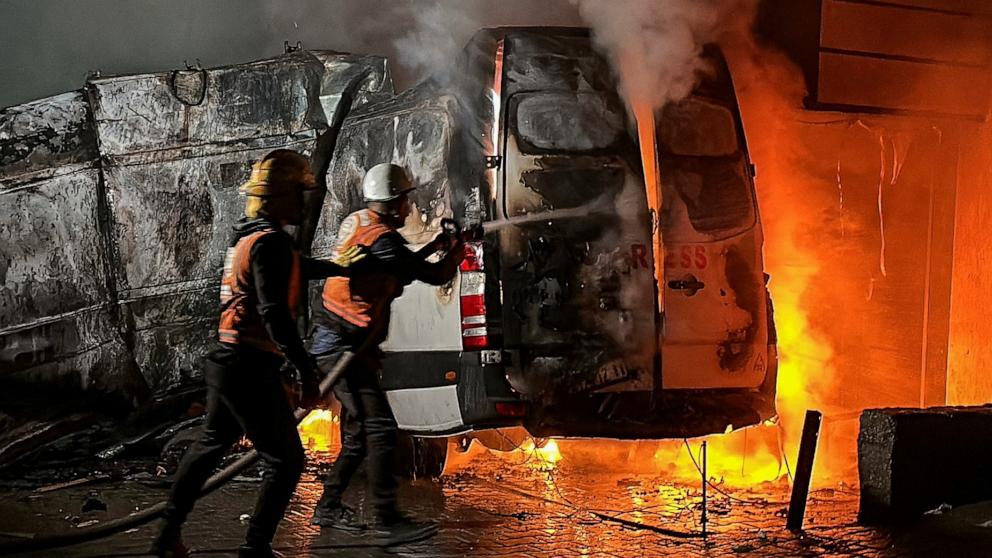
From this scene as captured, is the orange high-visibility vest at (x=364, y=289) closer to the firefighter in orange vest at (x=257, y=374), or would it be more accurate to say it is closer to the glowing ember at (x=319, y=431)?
the firefighter in orange vest at (x=257, y=374)

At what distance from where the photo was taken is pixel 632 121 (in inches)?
240

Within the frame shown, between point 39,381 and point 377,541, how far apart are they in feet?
13.3

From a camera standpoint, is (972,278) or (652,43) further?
(972,278)

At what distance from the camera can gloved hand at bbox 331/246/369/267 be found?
5.37 meters

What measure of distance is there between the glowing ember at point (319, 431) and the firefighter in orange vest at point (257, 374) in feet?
12.4

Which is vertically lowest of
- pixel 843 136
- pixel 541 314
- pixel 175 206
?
pixel 541 314

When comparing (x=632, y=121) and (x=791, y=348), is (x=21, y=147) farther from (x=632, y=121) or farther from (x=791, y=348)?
(x=791, y=348)

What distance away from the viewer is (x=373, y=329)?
17.8ft

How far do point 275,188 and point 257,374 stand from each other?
33.8 inches

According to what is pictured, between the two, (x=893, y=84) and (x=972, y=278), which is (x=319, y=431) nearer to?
(x=972, y=278)

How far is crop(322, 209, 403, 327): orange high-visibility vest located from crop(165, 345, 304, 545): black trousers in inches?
37.1

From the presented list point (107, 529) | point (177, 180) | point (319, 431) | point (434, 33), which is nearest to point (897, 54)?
point (434, 33)

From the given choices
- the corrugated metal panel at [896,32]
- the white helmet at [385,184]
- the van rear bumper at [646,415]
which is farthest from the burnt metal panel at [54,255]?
the corrugated metal panel at [896,32]

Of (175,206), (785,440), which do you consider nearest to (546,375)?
(785,440)
